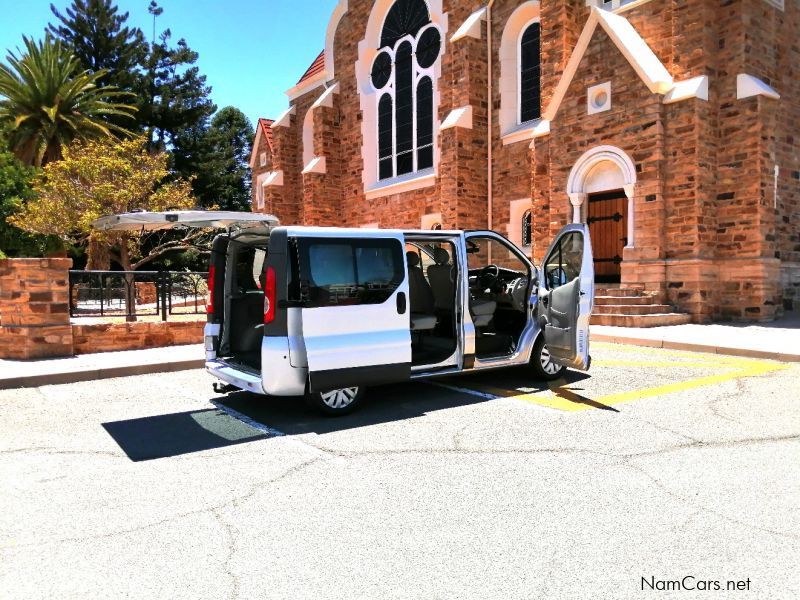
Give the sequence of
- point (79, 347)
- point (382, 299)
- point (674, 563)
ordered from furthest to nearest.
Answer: point (79, 347) < point (382, 299) < point (674, 563)

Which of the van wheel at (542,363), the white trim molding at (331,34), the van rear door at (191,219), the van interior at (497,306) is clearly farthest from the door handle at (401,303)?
the white trim molding at (331,34)

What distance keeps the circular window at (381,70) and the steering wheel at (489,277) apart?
1789 centimetres

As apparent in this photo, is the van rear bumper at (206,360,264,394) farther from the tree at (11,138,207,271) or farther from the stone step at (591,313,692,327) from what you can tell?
the tree at (11,138,207,271)

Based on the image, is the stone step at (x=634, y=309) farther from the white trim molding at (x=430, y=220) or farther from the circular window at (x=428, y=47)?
the circular window at (x=428, y=47)

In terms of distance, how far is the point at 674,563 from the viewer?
2.68 metres

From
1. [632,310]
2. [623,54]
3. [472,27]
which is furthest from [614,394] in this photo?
[472,27]

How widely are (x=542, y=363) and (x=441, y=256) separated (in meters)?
1.83

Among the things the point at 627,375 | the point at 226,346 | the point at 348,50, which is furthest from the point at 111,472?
the point at 348,50

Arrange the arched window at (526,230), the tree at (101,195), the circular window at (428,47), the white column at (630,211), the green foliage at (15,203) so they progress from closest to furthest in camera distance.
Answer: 1. the white column at (630,211)
2. the tree at (101,195)
3. the arched window at (526,230)
4. the green foliage at (15,203)
5. the circular window at (428,47)

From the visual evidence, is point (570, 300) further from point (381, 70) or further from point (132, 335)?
point (381, 70)

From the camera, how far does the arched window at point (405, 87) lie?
21.5 metres

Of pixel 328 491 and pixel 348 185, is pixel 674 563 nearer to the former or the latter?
pixel 328 491

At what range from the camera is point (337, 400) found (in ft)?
17.9

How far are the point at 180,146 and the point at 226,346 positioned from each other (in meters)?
35.9
